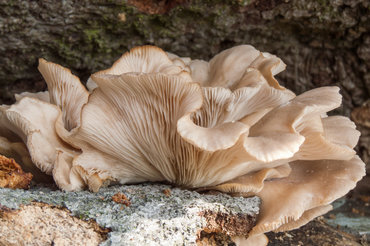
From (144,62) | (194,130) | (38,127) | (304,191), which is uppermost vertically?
(144,62)

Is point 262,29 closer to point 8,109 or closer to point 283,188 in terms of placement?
point 283,188

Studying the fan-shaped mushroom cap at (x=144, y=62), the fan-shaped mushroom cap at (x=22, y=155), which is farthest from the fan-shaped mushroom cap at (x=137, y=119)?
the fan-shaped mushroom cap at (x=22, y=155)

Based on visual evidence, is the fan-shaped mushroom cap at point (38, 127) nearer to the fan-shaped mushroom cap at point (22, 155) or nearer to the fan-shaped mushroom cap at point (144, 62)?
the fan-shaped mushroom cap at point (22, 155)

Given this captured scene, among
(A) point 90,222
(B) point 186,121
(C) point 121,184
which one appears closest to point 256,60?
(B) point 186,121

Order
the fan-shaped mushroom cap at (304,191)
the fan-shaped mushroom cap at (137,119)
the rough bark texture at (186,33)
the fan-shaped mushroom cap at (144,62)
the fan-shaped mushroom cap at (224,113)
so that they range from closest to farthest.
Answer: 1. the fan-shaped mushroom cap at (224,113)
2. the fan-shaped mushroom cap at (137,119)
3. the fan-shaped mushroom cap at (304,191)
4. the fan-shaped mushroom cap at (144,62)
5. the rough bark texture at (186,33)

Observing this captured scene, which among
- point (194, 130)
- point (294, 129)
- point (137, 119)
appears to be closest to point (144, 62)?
point (137, 119)

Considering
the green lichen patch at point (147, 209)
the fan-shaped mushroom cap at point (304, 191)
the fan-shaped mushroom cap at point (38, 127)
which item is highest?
the fan-shaped mushroom cap at point (38, 127)

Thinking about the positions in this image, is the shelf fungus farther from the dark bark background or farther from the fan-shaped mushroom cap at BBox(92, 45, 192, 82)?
the dark bark background

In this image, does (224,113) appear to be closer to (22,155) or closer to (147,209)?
(147,209)
